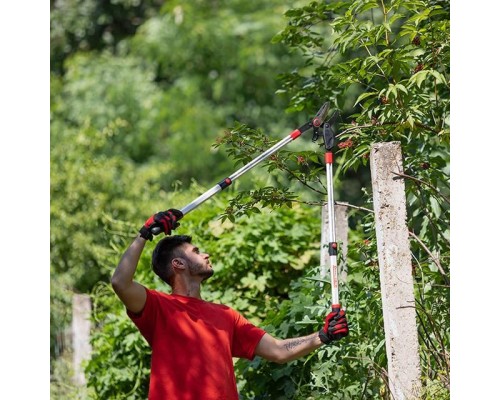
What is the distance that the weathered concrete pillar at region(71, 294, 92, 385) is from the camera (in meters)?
7.91

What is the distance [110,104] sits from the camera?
16.6 meters

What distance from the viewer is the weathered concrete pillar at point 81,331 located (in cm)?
791

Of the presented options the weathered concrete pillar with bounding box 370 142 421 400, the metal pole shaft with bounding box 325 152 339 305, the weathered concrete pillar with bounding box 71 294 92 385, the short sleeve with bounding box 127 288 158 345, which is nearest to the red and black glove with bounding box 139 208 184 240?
the short sleeve with bounding box 127 288 158 345

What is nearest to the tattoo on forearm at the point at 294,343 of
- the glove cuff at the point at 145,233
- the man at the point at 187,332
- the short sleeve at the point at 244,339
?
the man at the point at 187,332

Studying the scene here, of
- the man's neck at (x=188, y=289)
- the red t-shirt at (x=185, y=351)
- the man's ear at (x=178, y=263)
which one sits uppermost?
the man's ear at (x=178, y=263)

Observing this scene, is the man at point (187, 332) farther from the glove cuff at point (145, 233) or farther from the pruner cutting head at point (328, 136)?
the pruner cutting head at point (328, 136)

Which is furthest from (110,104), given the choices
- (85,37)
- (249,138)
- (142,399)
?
(249,138)

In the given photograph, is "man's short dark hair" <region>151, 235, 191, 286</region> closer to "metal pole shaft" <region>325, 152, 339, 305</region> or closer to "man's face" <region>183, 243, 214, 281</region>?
"man's face" <region>183, 243, 214, 281</region>

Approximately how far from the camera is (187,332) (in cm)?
451

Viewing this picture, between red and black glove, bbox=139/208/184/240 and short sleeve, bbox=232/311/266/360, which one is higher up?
red and black glove, bbox=139/208/184/240

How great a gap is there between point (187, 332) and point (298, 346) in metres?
0.51

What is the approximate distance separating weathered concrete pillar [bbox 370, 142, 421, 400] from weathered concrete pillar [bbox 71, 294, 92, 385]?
3.81 m

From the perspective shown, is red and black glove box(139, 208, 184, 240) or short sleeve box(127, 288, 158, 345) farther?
short sleeve box(127, 288, 158, 345)

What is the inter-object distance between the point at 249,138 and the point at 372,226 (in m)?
0.74
